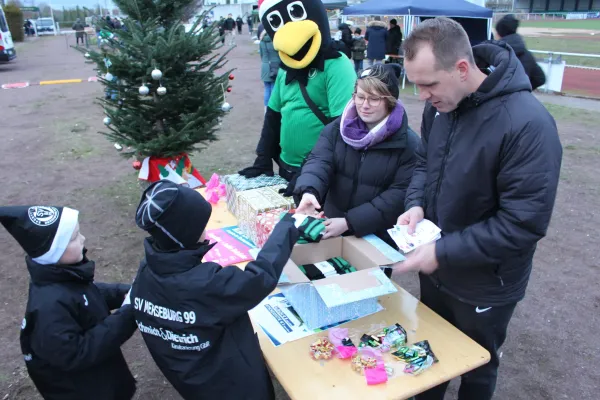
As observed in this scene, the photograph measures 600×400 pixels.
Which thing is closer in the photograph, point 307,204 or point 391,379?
point 391,379

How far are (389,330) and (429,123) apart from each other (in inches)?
37.7

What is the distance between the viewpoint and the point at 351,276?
1.92 metres

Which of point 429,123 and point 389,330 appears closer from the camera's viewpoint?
point 389,330

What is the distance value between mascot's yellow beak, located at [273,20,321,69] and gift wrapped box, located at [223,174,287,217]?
0.81m

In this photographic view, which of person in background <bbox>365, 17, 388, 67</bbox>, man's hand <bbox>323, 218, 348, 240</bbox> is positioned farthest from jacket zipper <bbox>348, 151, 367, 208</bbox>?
person in background <bbox>365, 17, 388, 67</bbox>

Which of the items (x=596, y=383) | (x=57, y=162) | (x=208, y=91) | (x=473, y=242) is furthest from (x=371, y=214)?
(x=57, y=162)

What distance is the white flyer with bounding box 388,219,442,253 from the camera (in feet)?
6.31

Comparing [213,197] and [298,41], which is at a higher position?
[298,41]

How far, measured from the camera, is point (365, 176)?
250 cm

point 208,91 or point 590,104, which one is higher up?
point 208,91

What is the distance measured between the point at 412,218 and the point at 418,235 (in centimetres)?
12

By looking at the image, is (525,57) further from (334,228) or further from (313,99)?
(334,228)

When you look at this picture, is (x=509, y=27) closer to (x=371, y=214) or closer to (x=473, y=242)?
(x=371, y=214)

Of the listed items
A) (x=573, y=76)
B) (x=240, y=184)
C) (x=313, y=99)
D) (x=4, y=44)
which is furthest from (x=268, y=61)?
(x=4, y=44)
